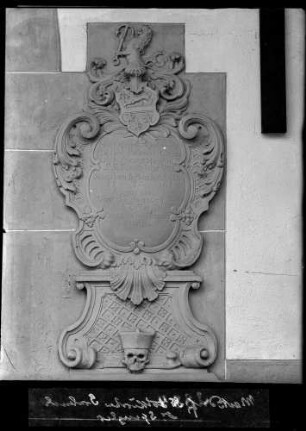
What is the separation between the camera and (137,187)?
358 inches

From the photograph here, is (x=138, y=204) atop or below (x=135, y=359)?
atop

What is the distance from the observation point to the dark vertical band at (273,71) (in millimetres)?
9156

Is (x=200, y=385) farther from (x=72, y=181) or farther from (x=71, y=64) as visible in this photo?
(x=71, y=64)

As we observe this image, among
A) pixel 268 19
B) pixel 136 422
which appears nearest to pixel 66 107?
pixel 268 19

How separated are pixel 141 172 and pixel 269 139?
2.78 ft

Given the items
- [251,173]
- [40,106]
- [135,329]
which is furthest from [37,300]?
[251,173]

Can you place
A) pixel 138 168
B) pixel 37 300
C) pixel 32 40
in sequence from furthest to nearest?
pixel 32 40 < pixel 138 168 < pixel 37 300

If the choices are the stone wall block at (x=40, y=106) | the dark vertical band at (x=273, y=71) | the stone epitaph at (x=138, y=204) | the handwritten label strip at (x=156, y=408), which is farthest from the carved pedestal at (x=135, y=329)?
the dark vertical band at (x=273, y=71)

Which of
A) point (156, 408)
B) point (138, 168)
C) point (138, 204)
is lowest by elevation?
point (156, 408)

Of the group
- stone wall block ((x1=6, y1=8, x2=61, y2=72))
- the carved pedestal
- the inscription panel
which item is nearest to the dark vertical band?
the inscription panel

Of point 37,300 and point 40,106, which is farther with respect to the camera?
point 40,106

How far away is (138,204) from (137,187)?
0.11m

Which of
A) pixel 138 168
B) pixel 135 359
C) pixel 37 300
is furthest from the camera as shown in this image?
pixel 138 168

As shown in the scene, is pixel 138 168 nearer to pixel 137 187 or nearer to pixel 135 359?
pixel 137 187
